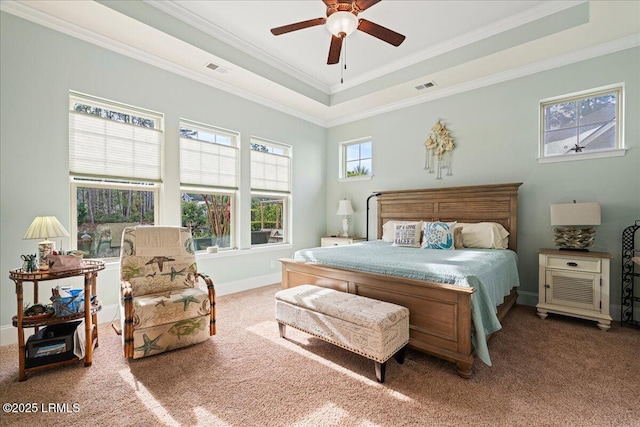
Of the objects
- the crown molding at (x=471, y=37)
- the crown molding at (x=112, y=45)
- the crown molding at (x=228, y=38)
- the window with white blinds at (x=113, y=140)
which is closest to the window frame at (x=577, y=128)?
the crown molding at (x=471, y=37)

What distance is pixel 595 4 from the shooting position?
2643 millimetres

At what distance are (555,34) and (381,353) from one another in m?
3.70

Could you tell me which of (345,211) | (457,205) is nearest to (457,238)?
(457,205)

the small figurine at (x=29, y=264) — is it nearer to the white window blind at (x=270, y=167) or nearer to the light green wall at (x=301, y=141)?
the light green wall at (x=301, y=141)

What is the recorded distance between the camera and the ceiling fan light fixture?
2.27 meters

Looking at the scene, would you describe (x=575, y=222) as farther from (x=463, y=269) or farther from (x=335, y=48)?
(x=335, y=48)

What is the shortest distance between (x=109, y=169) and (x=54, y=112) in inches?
27.2

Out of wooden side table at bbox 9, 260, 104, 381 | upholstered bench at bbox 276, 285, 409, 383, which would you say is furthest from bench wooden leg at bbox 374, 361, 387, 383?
wooden side table at bbox 9, 260, 104, 381

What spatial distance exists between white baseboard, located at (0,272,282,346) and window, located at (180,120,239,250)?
24.1 inches

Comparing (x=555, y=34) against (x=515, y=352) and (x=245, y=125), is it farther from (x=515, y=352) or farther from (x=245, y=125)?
(x=245, y=125)

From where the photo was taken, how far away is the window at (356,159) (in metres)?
5.46

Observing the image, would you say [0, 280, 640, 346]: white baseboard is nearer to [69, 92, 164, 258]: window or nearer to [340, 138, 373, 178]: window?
[69, 92, 164, 258]: window

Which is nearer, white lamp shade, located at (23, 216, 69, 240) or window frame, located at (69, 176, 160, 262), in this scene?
white lamp shade, located at (23, 216, 69, 240)

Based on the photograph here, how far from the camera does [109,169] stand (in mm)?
3264
